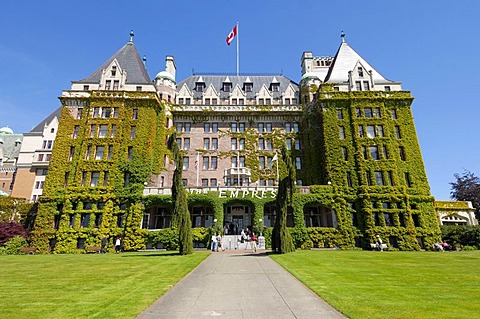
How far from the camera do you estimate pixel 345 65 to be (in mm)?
49875

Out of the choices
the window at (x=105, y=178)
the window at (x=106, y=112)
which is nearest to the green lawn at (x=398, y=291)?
the window at (x=105, y=178)

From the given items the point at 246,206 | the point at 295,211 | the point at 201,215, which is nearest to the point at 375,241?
the point at 295,211

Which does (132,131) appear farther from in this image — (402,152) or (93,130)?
(402,152)

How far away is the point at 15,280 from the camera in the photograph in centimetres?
1384

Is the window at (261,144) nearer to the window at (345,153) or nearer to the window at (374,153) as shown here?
the window at (345,153)

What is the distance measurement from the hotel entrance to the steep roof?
90.4ft

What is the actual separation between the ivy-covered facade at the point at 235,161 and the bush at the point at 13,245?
1.56m

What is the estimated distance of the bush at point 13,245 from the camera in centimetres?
3374

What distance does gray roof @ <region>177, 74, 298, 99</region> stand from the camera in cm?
5347

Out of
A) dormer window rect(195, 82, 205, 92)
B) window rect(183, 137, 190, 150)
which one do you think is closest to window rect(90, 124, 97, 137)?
window rect(183, 137, 190, 150)

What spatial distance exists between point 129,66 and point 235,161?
26.2m

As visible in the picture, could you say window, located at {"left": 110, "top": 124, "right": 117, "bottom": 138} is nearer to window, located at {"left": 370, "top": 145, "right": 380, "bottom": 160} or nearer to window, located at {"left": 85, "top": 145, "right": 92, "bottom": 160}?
window, located at {"left": 85, "top": 145, "right": 92, "bottom": 160}

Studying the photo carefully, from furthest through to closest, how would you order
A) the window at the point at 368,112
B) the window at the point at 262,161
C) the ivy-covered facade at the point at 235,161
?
1. the window at the point at 262,161
2. the window at the point at 368,112
3. the ivy-covered facade at the point at 235,161

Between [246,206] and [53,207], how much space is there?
28339 millimetres
